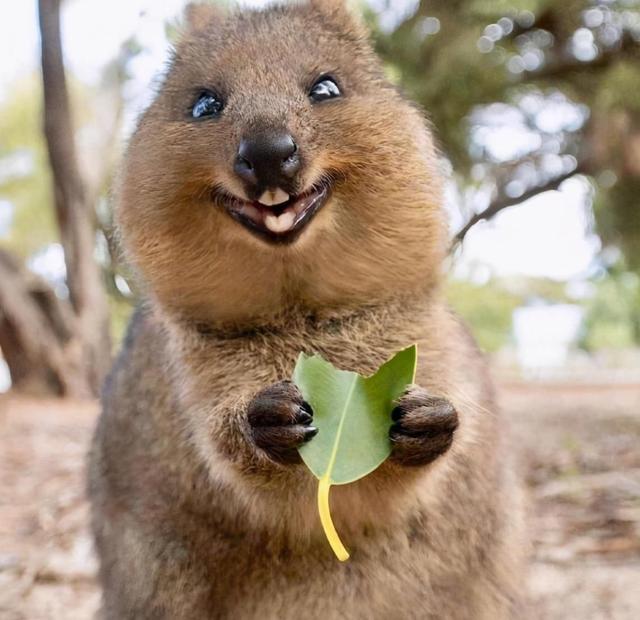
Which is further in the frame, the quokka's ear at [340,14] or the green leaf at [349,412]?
the quokka's ear at [340,14]

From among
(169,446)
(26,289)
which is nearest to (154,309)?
(169,446)

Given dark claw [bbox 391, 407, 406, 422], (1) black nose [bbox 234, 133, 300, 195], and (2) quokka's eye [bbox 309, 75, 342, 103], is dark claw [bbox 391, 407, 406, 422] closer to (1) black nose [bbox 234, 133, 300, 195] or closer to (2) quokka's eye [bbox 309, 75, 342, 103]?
(1) black nose [bbox 234, 133, 300, 195]

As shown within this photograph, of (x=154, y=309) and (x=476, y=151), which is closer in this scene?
(x=154, y=309)

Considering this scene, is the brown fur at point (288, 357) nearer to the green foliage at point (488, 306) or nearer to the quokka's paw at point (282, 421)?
the quokka's paw at point (282, 421)

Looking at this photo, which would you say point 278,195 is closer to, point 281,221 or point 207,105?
point 281,221

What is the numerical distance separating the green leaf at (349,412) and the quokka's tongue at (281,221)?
0.34 meters

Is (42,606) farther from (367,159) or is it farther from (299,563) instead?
(367,159)

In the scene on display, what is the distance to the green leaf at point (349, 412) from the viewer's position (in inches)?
82.7

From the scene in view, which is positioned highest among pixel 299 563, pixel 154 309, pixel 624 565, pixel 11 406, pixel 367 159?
pixel 367 159

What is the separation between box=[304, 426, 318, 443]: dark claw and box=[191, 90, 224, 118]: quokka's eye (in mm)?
983

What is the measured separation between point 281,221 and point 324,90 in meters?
0.56

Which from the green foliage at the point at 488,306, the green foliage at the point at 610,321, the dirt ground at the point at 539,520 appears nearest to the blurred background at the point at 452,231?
the dirt ground at the point at 539,520

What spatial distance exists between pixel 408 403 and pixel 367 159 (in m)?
0.71

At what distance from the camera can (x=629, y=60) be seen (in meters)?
7.36
